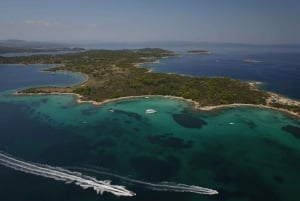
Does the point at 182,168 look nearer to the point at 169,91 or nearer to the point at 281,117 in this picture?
the point at 281,117

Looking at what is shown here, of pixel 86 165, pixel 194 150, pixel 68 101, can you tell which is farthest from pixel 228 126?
pixel 68 101

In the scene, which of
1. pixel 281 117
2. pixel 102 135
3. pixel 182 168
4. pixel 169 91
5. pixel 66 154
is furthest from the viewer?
pixel 169 91

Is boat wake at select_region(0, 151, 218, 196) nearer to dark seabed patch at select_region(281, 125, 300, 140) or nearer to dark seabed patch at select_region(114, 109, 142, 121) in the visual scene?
dark seabed patch at select_region(114, 109, 142, 121)

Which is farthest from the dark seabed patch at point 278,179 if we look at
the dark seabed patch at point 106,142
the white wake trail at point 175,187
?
the dark seabed patch at point 106,142

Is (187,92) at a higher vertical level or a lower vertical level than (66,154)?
higher

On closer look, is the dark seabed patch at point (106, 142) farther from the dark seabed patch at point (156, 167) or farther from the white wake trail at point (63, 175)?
the white wake trail at point (63, 175)

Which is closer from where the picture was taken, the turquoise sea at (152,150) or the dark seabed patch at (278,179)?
the turquoise sea at (152,150)

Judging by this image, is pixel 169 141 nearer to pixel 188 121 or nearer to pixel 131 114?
pixel 188 121
